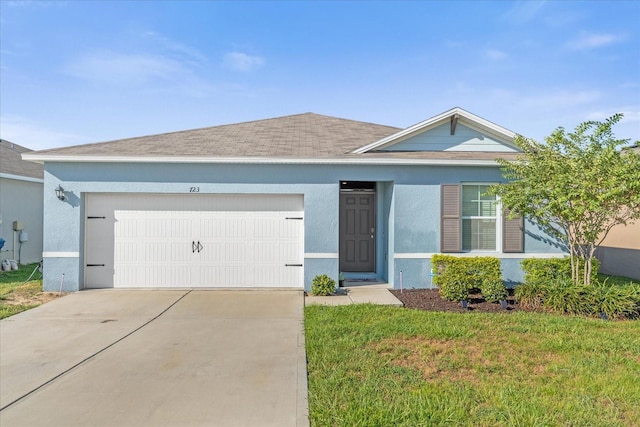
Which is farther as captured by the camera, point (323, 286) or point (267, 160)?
point (267, 160)

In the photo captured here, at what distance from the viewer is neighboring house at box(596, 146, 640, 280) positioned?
10.4m

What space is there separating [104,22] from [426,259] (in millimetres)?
9597

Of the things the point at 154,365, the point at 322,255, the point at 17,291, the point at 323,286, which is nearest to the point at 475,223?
the point at 322,255

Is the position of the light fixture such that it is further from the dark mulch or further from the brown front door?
the dark mulch

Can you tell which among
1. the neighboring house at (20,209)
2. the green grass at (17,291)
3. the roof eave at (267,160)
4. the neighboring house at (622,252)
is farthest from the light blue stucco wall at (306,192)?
the neighboring house at (20,209)

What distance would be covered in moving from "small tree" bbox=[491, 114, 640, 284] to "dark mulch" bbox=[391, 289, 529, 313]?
1735 mm

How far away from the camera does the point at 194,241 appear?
848cm

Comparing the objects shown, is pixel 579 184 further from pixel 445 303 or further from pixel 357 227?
pixel 357 227

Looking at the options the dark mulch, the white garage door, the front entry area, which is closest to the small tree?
the dark mulch

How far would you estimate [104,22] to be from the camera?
345 inches

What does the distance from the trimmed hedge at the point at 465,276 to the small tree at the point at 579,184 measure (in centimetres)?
129

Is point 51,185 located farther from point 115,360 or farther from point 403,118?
point 403,118

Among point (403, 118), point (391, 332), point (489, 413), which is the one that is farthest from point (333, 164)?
point (403, 118)

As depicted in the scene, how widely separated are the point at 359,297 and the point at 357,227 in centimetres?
288
